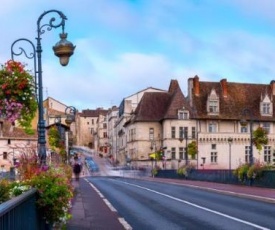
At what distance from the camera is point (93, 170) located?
10862 centimetres

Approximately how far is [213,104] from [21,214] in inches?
3687

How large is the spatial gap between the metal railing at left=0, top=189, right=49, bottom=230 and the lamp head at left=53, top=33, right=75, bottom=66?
458 cm

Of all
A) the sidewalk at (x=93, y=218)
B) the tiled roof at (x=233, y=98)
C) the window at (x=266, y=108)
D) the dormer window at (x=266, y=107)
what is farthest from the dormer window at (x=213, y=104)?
the sidewalk at (x=93, y=218)

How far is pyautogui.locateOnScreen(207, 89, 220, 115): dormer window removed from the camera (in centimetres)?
10094

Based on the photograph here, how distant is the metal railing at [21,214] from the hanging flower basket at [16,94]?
3558mm

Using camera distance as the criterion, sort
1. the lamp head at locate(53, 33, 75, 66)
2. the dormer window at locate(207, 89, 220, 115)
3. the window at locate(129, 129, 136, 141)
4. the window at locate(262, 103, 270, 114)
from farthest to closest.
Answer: the window at locate(129, 129, 136, 141), the window at locate(262, 103, 270, 114), the dormer window at locate(207, 89, 220, 115), the lamp head at locate(53, 33, 75, 66)

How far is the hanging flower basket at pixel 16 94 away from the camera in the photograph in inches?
596

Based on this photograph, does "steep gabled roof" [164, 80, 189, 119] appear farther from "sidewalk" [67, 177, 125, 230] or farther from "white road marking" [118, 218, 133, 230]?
"white road marking" [118, 218, 133, 230]

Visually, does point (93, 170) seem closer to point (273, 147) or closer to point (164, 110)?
point (164, 110)

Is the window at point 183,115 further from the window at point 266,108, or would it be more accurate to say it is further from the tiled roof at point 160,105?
the window at point 266,108

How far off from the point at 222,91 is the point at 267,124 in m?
9.20

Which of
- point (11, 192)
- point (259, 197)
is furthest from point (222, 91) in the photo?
point (11, 192)

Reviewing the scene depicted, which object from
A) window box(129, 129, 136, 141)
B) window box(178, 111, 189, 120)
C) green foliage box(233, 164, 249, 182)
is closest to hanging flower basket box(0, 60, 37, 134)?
green foliage box(233, 164, 249, 182)

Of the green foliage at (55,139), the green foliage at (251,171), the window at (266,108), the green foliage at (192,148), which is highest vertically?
the window at (266,108)
